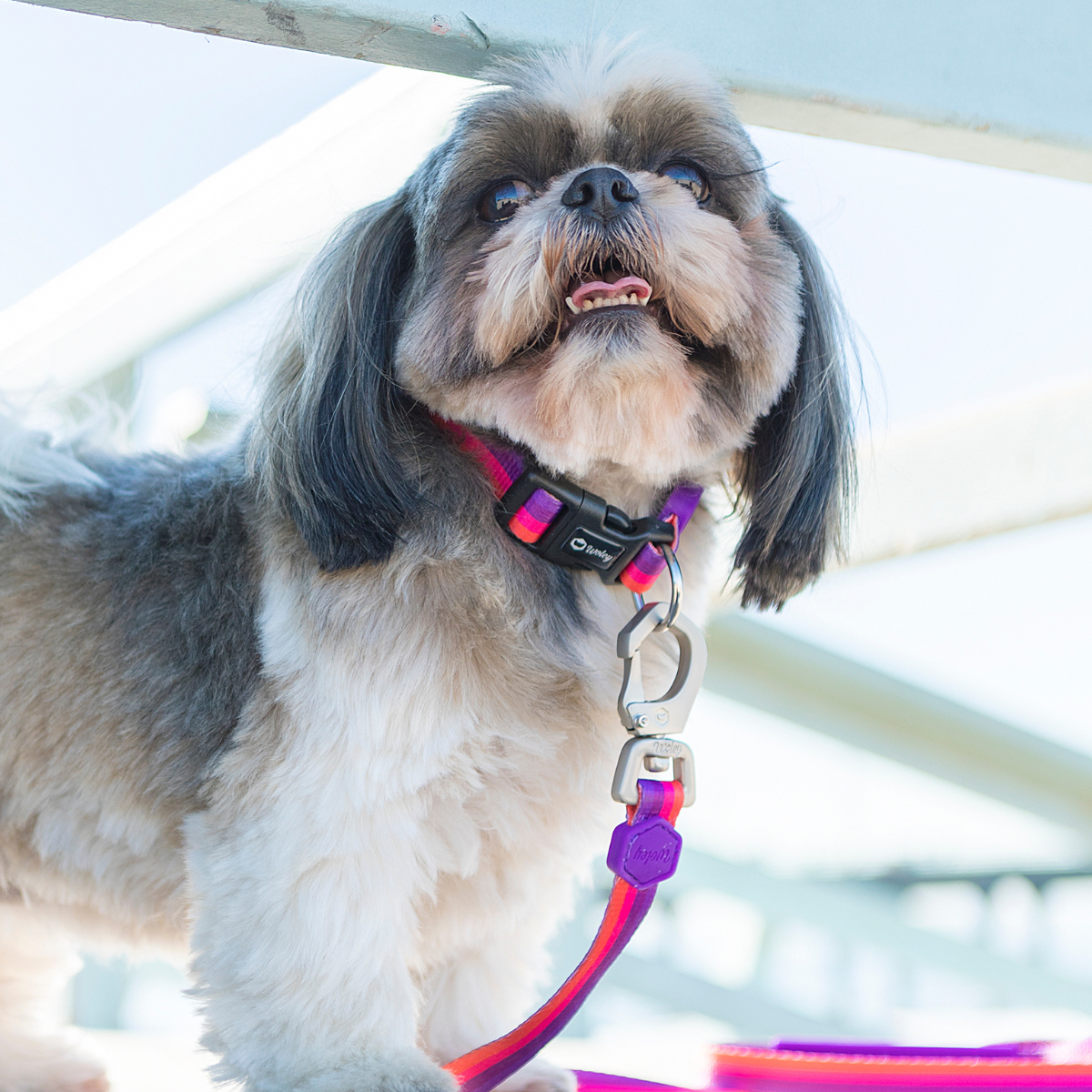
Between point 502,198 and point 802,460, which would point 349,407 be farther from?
point 802,460

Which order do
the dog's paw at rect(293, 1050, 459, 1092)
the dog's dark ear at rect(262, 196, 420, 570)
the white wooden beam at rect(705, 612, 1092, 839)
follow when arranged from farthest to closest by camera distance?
the white wooden beam at rect(705, 612, 1092, 839) → the dog's dark ear at rect(262, 196, 420, 570) → the dog's paw at rect(293, 1050, 459, 1092)

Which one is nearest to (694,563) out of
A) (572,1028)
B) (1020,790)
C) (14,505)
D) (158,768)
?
(158,768)

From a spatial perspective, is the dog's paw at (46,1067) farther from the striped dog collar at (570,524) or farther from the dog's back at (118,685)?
the striped dog collar at (570,524)

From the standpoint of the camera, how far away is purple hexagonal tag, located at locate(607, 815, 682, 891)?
970mm

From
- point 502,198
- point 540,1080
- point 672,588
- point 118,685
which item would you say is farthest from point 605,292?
point 540,1080

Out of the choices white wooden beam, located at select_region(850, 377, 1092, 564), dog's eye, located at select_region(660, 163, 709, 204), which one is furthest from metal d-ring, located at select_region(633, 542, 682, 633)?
white wooden beam, located at select_region(850, 377, 1092, 564)

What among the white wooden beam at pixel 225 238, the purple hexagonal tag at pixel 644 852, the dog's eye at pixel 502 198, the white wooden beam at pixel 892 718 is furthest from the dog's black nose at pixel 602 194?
the white wooden beam at pixel 892 718

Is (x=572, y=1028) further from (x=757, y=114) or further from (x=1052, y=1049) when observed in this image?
(x=757, y=114)

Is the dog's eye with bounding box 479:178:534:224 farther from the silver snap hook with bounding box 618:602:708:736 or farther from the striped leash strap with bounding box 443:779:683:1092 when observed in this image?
the striped leash strap with bounding box 443:779:683:1092

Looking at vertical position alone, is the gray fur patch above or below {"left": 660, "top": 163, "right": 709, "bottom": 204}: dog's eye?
below

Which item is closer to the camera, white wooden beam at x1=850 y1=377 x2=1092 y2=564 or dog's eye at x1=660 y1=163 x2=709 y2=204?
dog's eye at x1=660 y1=163 x2=709 y2=204

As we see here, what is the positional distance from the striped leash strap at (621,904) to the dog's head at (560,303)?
35 cm

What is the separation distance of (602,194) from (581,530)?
0.33m

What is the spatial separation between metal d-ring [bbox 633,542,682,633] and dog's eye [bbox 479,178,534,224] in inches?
15.4
